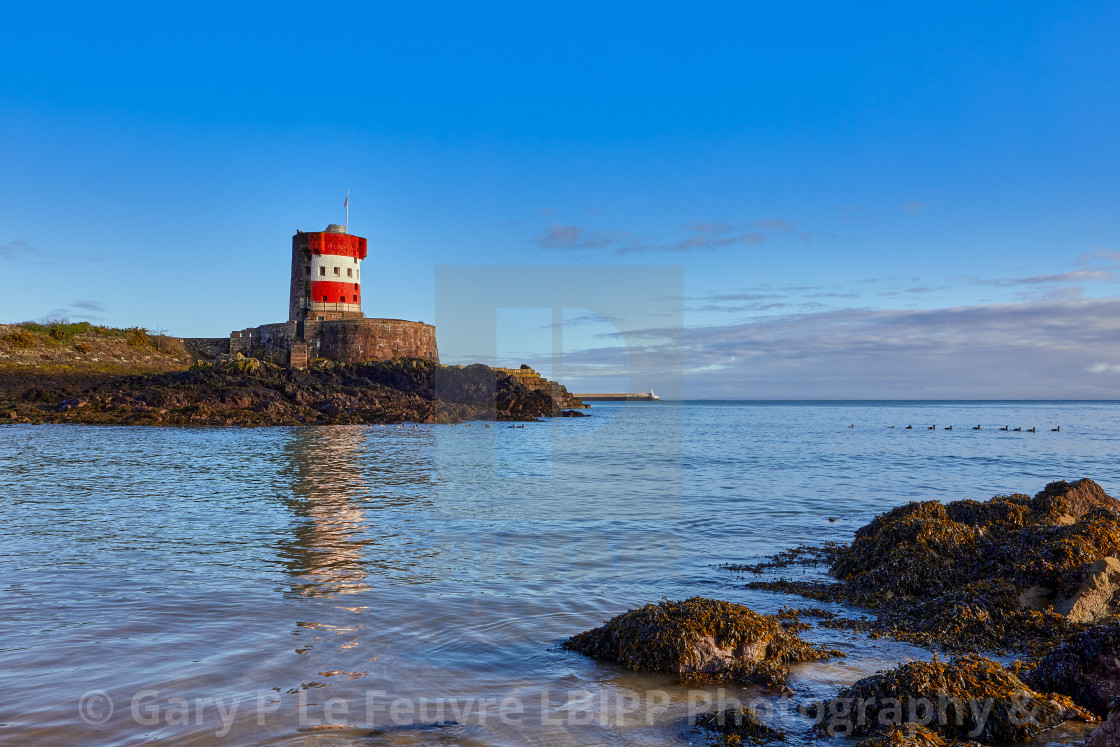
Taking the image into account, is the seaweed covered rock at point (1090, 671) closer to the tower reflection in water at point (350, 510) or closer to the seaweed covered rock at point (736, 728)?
the seaweed covered rock at point (736, 728)

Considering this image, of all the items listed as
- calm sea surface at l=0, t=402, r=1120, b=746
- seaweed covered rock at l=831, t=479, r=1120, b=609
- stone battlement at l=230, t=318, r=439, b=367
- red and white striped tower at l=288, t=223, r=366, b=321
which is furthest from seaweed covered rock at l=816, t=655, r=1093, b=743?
red and white striped tower at l=288, t=223, r=366, b=321

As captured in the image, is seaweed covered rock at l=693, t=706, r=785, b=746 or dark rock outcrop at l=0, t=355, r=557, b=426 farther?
dark rock outcrop at l=0, t=355, r=557, b=426

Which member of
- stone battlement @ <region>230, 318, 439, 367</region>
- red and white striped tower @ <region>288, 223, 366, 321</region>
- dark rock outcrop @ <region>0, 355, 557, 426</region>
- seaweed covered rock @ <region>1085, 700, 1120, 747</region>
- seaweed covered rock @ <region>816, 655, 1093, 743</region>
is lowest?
seaweed covered rock @ <region>816, 655, 1093, 743</region>

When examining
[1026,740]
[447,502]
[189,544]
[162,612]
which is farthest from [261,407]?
[1026,740]

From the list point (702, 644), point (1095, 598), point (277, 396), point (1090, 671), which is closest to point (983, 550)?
point (1095, 598)

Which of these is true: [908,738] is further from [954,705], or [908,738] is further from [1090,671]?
[1090,671]

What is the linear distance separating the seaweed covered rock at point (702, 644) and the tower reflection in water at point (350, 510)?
324 cm

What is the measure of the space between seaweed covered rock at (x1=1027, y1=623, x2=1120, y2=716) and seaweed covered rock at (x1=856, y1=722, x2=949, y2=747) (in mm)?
1237

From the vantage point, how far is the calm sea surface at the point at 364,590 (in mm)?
4441

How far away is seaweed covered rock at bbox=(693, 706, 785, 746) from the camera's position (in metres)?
4.15

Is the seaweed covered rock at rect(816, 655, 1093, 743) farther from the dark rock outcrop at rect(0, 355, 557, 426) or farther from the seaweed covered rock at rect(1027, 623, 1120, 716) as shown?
the dark rock outcrop at rect(0, 355, 557, 426)

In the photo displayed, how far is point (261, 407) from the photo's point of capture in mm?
36812

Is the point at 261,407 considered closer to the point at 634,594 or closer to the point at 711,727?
the point at 634,594

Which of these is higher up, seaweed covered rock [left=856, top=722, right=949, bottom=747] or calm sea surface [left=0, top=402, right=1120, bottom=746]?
seaweed covered rock [left=856, top=722, right=949, bottom=747]
